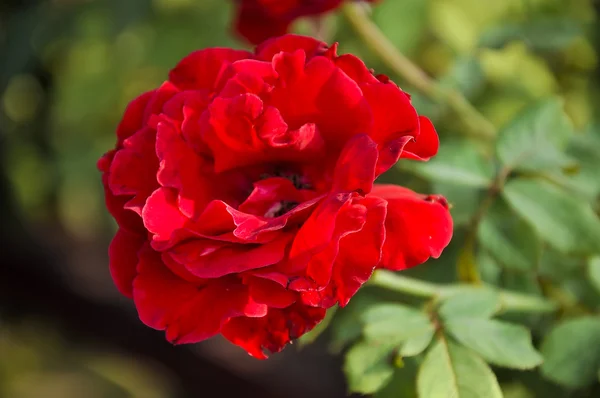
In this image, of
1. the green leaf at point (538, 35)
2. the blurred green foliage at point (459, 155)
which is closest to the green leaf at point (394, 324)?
the blurred green foliage at point (459, 155)

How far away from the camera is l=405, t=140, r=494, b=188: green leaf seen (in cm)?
68

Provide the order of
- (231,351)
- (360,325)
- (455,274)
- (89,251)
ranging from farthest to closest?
(89,251) → (231,351) → (455,274) → (360,325)

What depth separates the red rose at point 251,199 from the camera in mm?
458

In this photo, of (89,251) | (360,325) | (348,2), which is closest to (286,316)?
(360,325)

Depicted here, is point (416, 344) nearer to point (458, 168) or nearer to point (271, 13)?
point (458, 168)

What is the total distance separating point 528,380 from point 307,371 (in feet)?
3.50

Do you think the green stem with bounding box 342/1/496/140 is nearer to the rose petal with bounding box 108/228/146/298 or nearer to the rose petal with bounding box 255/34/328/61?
the rose petal with bounding box 255/34/328/61

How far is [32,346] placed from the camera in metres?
2.09

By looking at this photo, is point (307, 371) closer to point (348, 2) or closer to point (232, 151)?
point (348, 2)

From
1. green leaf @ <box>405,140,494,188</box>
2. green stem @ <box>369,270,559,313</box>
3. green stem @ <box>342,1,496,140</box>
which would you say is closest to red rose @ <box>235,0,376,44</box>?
green stem @ <box>342,1,496,140</box>

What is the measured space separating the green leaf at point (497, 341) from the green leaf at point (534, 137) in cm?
19

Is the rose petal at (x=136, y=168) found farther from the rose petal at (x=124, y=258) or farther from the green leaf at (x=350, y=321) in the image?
the green leaf at (x=350, y=321)

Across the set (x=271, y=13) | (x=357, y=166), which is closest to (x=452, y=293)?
(x=357, y=166)

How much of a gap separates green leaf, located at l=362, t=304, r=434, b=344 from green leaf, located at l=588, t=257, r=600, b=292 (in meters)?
0.18
